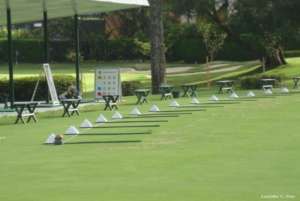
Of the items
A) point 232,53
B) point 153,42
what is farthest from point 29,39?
point 153,42

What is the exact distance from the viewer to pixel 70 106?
25.6 meters

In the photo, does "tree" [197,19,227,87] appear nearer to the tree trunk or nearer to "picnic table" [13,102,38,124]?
the tree trunk

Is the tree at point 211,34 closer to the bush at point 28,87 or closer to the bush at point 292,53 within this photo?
the bush at point 292,53

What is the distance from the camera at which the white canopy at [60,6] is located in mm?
26672

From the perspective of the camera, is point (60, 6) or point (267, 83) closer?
point (60, 6)

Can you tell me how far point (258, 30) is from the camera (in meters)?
47.0

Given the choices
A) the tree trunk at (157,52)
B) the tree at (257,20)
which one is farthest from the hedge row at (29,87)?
the tree at (257,20)

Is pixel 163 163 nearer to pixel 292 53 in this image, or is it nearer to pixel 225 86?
pixel 225 86

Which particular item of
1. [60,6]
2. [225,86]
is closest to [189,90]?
[225,86]

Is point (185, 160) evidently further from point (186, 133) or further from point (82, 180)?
point (186, 133)

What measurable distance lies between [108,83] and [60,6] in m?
3.25

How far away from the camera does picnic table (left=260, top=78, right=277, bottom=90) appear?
1363 inches

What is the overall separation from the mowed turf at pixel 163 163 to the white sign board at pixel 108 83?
29.6ft

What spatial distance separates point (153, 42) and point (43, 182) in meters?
27.4
